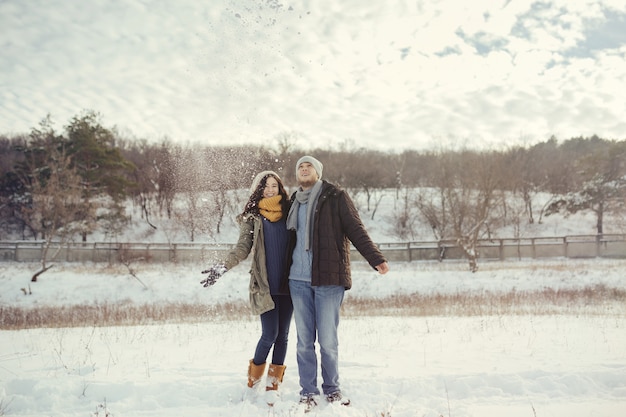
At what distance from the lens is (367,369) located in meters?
4.59

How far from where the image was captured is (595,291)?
16.0m

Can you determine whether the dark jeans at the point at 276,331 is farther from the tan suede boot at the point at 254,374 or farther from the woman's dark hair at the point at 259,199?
the woman's dark hair at the point at 259,199

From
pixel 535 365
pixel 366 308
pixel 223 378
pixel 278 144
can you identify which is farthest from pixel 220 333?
pixel 278 144

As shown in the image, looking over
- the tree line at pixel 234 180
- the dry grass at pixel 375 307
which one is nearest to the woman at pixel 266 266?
the dry grass at pixel 375 307

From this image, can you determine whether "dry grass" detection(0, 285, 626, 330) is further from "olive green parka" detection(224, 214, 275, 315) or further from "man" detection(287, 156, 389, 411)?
"man" detection(287, 156, 389, 411)

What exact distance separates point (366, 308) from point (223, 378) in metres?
9.21

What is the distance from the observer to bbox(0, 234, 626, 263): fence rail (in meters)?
26.2

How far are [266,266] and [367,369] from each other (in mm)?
1602

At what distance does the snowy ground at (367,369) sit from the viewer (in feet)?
11.8

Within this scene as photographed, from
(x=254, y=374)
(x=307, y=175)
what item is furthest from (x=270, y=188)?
(x=254, y=374)

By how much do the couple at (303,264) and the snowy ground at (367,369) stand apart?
34 centimetres

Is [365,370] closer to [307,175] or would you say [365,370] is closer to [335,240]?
[335,240]

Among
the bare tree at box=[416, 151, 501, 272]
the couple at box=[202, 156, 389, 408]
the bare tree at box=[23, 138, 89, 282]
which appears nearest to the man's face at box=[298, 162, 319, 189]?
the couple at box=[202, 156, 389, 408]

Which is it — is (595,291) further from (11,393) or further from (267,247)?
(11,393)
